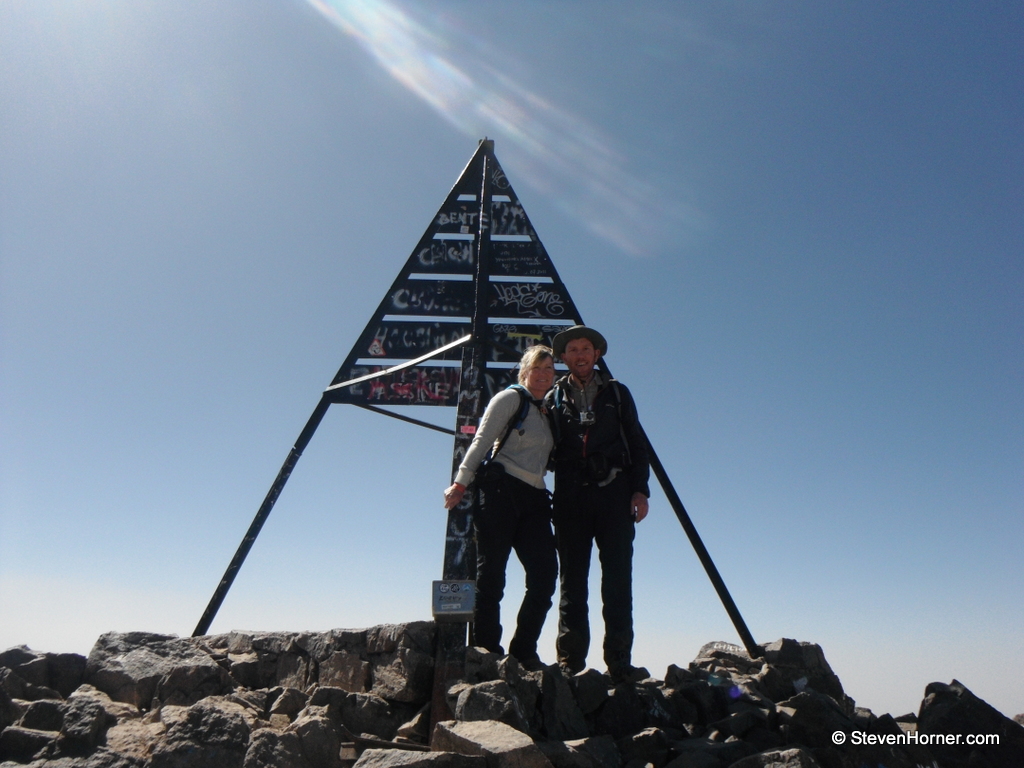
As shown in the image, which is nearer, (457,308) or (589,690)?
(589,690)

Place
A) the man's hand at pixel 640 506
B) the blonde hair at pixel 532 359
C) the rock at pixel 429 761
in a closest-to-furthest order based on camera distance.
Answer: the rock at pixel 429 761, the man's hand at pixel 640 506, the blonde hair at pixel 532 359

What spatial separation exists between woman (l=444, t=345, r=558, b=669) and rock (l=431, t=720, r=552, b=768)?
3.60 ft

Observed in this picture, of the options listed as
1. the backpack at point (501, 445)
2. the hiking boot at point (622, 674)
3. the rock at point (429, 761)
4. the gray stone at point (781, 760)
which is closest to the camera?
the rock at point (429, 761)

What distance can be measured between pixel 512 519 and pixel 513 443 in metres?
0.48

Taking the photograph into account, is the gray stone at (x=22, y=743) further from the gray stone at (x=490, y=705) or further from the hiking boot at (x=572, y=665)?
the hiking boot at (x=572, y=665)

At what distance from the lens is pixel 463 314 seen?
709cm

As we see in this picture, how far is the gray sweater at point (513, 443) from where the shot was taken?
4.88 m

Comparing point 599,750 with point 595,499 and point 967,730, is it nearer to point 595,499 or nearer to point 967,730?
point 595,499

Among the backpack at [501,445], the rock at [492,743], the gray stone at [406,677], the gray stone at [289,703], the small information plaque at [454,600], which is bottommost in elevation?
the rock at [492,743]

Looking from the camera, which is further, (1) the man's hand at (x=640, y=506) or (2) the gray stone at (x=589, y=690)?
(1) the man's hand at (x=640, y=506)

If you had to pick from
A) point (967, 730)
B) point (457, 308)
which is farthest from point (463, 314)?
point (967, 730)

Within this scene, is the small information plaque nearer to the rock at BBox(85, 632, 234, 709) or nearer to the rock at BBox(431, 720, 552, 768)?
the rock at BBox(431, 720, 552, 768)

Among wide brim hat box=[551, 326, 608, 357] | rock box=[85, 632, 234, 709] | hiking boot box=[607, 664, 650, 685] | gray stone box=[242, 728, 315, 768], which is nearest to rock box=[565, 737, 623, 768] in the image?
hiking boot box=[607, 664, 650, 685]

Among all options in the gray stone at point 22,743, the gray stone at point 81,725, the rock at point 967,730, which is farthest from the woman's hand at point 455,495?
the rock at point 967,730
